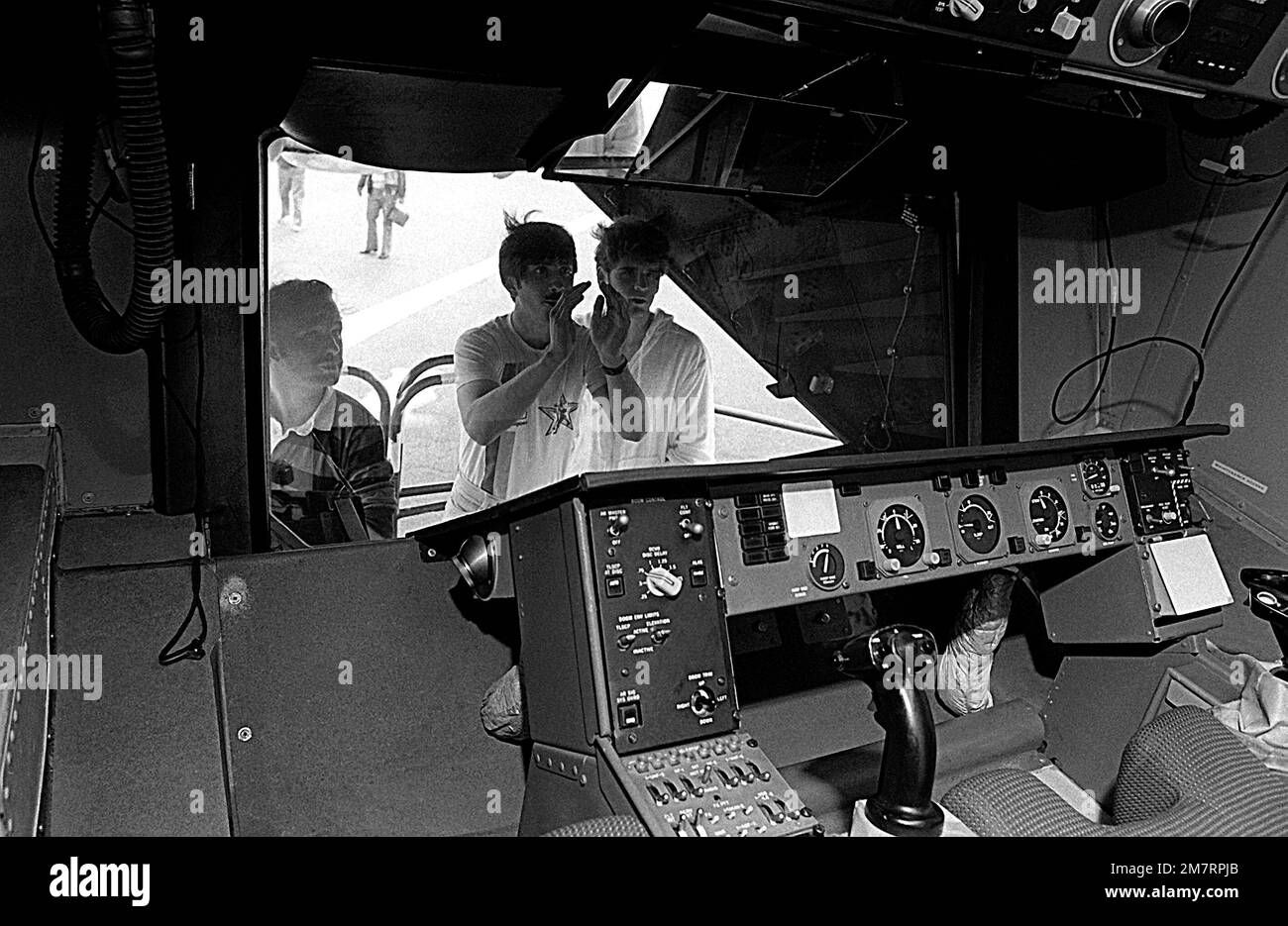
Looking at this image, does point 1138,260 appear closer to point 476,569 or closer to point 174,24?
point 476,569

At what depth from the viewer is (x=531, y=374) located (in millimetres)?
3381

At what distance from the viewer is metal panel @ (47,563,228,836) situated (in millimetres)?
2377

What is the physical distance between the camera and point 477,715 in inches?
111

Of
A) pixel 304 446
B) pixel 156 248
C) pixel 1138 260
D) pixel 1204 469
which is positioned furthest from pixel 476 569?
pixel 1138 260

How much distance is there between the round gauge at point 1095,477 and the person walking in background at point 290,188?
95.2 inches

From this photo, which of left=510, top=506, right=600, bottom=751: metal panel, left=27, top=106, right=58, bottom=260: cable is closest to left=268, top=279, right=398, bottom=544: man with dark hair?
left=27, top=106, right=58, bottom=260: cable

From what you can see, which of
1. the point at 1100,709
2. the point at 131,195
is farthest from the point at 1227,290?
the point at 131,195

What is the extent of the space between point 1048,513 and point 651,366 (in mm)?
1382

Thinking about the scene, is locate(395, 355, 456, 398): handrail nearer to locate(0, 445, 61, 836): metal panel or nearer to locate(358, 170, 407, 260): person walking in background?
locate(358, 170, 407, 260): person walking in background

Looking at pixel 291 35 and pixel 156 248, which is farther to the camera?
pixel 291 35

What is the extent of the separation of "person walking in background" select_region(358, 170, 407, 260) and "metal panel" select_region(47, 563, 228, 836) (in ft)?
3.51

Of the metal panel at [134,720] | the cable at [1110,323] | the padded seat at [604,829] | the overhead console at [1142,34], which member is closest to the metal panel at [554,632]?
the padded seat at [604,829]
